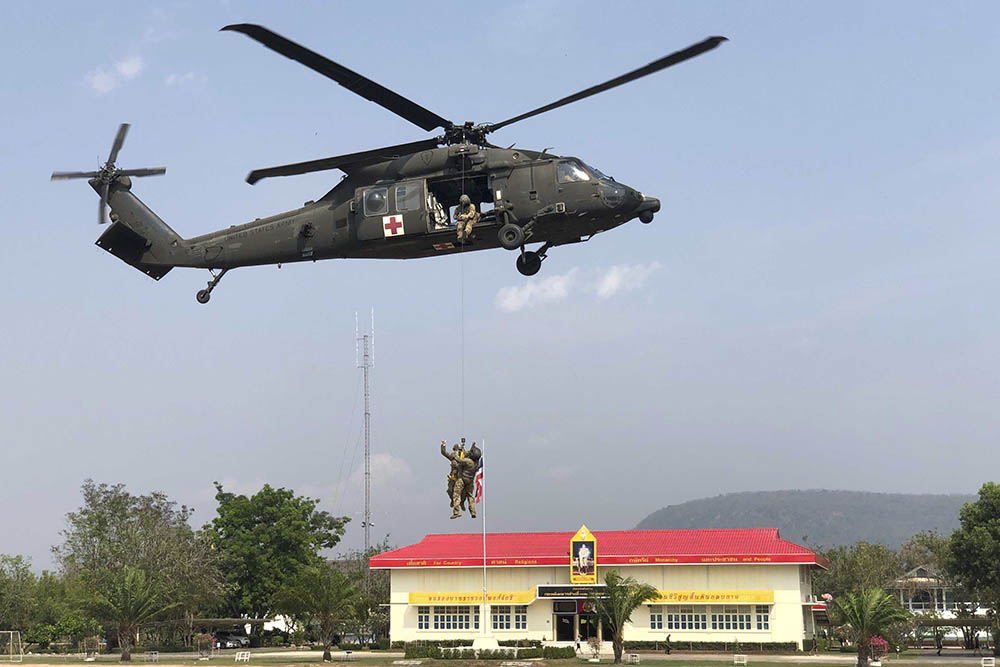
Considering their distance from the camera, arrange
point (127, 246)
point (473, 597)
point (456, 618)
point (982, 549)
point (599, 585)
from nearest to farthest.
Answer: point (127, 246), point (982, 549), point (599, 585), point (473, 597), point (456, 618)

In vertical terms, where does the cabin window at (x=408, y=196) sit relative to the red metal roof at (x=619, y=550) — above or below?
above

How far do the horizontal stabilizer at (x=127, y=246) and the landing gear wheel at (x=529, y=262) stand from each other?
1064 centimetres

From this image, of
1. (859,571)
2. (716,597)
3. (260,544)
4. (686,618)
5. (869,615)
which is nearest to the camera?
(869,615)

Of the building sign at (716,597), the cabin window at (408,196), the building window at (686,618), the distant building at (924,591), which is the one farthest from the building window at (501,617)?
the distant building at (924,591)

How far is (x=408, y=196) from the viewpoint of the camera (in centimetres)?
2666

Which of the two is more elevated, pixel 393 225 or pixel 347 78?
pixel 347 78

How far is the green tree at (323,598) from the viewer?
5528 centimetres

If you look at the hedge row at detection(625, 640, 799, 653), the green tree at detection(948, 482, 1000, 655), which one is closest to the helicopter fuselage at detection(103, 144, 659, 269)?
the hedge row at detection(625, 640, 799, 653)

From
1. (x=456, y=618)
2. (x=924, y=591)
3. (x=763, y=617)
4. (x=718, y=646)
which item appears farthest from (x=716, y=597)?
(x=924, y=591)

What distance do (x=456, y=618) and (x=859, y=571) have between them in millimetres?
50680

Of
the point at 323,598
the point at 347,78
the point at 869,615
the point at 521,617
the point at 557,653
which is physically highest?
the point at 347,78

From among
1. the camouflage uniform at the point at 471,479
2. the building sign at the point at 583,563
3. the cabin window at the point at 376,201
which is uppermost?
the cabin window at the point at 376,201

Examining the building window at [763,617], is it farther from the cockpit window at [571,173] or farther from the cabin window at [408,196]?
the cabin window at [408,196]

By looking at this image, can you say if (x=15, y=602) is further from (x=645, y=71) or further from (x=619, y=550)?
(x=645, y=71)
